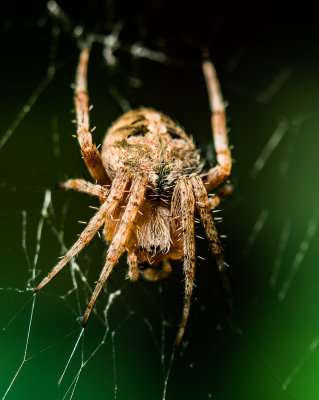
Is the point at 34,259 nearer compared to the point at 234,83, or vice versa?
the point at 34,259

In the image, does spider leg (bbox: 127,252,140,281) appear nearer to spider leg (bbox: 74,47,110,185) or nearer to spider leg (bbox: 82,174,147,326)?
spider leg (bbox: 82,174,147,326)

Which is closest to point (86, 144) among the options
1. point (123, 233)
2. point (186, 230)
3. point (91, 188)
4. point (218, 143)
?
point (91, 188)

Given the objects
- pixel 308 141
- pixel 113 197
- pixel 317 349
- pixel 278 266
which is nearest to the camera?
pixel 113 197

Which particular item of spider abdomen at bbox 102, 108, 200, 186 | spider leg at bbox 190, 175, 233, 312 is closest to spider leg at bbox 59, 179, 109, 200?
spider abdomen at bbox 102, 108, 200, 186

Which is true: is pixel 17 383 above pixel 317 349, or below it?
below

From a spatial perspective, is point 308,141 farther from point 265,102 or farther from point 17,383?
point 17,383

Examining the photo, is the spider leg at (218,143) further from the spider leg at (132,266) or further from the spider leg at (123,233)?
the spider leg at (132,266)

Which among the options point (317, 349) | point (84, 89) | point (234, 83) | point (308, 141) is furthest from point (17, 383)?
point (234, 83)
